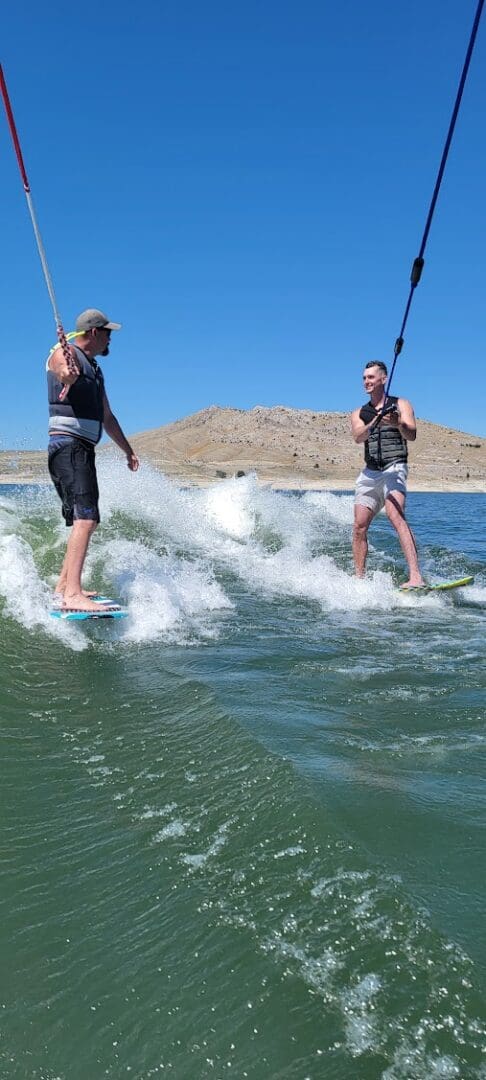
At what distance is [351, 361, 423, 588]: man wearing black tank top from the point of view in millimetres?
7496

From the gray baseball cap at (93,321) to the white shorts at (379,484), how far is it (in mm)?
3494

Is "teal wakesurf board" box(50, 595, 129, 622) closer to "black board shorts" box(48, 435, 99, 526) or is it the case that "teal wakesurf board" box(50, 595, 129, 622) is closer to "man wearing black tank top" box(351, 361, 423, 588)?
"black board shorts" box(48, 435, 99, 526)

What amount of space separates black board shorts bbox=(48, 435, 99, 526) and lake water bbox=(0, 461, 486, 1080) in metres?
0.86

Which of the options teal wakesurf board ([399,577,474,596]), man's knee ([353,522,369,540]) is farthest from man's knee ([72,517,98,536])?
man's knee ([353,522,369,540])

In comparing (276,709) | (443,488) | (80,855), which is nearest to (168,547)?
(276,709)

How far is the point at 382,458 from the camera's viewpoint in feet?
25.6

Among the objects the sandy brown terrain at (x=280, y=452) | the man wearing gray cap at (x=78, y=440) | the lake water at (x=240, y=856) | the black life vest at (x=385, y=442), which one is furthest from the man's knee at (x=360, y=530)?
the sandy brown terrain at (x=280, y=452)

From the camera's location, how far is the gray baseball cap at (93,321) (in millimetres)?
5332

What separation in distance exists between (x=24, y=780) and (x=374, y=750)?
1.46 metres

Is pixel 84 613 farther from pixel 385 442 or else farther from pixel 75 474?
pixel 385 442

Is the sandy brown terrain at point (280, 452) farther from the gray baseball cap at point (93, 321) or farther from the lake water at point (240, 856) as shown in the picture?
the lake water at point (240, 856)

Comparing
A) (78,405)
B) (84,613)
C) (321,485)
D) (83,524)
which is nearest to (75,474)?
(83,524)

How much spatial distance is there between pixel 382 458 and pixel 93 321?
3.68m

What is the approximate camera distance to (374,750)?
10.2ft
